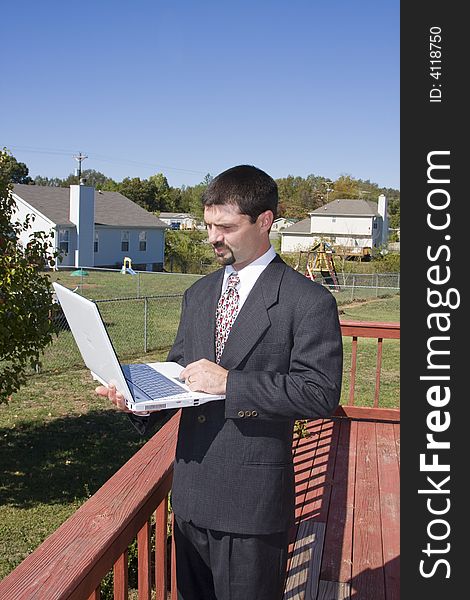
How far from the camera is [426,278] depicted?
1.41 metres

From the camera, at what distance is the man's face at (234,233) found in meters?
1.73

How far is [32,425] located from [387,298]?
17.1 m

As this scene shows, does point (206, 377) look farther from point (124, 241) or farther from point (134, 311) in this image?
point (124, 241)

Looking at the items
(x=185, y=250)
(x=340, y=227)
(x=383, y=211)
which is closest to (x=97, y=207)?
(x=185, y=250)

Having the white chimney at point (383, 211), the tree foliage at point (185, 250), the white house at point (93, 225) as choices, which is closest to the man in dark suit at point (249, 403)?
the white house at point (93, 225)

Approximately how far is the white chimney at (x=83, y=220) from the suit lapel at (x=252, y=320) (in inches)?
1135

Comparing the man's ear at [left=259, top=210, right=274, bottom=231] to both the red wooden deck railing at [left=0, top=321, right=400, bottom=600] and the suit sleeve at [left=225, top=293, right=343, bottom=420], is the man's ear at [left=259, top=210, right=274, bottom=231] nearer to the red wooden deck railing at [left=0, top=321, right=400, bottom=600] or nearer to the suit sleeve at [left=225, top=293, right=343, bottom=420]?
the suit sleeve at [left=225, top=293, right=343, bottom=420]

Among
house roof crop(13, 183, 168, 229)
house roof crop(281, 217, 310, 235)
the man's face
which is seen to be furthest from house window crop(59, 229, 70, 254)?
the man's face

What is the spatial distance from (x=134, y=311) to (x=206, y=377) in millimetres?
15737

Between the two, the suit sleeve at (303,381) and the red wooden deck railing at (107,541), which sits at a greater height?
the suit sleeve at (303,381)

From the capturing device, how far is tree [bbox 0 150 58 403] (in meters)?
5.19

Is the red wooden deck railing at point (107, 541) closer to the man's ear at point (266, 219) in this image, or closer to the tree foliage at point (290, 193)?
the man's ear at point (266, 219)

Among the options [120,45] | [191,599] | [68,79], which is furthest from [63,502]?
[68,79]

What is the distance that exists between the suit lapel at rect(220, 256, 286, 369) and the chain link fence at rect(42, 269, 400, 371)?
454cm
